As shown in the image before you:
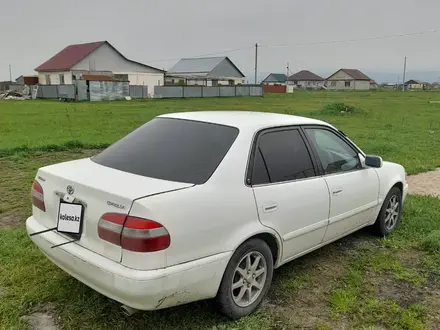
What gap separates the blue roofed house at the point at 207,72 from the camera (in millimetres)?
62213

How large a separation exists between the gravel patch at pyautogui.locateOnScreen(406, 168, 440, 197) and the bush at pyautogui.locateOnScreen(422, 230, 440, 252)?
2.33 m

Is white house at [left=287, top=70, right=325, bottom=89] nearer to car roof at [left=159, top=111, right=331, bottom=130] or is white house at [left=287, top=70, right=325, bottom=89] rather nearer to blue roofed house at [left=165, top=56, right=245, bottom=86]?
blue roofed house at [left=165, top=56, right=245, bottom=86]

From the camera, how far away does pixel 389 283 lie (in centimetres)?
382

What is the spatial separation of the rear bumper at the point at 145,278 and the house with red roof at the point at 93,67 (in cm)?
4187

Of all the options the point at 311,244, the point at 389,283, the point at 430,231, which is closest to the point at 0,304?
the point at 311,244

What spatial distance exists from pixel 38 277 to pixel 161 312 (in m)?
1.26

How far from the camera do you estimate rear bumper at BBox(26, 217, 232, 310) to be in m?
2.53

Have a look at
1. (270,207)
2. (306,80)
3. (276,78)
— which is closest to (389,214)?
(270,207)

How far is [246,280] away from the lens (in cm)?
317

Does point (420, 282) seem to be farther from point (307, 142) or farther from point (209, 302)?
point (209, 302)

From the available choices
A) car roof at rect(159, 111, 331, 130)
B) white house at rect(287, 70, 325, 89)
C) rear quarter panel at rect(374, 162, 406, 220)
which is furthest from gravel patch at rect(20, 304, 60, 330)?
white house at rect(287, 70, 325, 89)

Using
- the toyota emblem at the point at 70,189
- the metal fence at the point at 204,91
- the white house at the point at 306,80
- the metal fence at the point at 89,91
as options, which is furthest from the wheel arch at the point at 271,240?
the white house at the point at 306,80

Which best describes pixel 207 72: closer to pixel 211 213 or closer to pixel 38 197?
pixel 38 197

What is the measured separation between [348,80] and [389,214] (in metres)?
100
